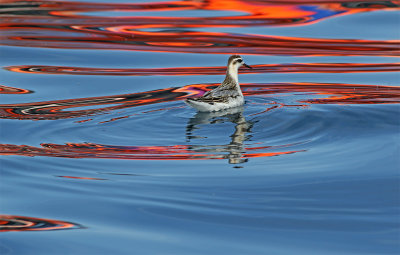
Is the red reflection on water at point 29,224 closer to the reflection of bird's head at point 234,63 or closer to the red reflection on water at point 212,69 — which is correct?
the reflection of bird's head at point 234,63

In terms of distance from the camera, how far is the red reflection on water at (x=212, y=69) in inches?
568

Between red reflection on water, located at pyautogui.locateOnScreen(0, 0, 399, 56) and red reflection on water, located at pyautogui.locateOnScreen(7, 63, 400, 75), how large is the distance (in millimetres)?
1147

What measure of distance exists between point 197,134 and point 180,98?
268 cm

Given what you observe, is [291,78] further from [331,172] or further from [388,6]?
[388,6]

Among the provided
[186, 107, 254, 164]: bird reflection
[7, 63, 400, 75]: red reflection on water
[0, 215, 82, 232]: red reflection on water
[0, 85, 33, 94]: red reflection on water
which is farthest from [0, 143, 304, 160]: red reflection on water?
[7, 63, 400, 75]: red reflection on water

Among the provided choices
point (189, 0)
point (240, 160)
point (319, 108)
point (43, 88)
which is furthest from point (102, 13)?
point (240, 160)

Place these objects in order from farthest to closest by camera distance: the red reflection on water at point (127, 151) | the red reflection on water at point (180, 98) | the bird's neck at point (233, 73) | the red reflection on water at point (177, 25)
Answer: the red reflection on water at point (177, 25), the bird's neck at point (233, 73), the red reflection on water at point (180, 98), the red reflection on water at point (127, 151)

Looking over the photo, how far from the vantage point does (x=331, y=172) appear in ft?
26.5

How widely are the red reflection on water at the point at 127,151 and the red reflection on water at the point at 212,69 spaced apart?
544cm

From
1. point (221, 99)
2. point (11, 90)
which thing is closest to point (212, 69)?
point (221, 99)

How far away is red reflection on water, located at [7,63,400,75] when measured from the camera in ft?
Result: 47.3

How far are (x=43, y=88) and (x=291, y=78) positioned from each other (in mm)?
4538

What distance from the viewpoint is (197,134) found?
9.65m

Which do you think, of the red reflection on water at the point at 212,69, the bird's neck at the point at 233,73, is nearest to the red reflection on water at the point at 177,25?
the red reflection on water at the point at 212,69
